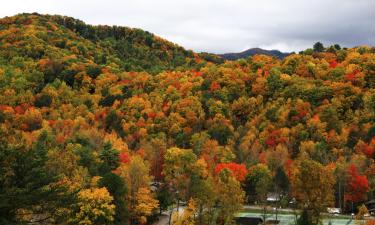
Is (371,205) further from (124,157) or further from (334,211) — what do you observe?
(124,157)

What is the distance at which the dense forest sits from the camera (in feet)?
144

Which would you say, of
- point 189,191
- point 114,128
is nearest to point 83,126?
point 114,128

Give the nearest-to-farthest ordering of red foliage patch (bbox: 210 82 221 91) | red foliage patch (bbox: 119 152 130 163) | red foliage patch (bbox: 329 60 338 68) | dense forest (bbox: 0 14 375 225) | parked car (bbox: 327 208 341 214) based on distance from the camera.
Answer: dense forest (bbox: 0 14 375 225) < parked car (bbox: 327 208 341 214) < red foliage patch (bbox: 119 152 130 163) < red foliage patch (bbox: 210 82 221 91) < red foliage patch (bbox: 329 60 338 68)

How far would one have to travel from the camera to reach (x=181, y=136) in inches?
4190

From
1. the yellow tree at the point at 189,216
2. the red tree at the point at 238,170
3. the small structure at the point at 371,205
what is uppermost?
the red tree at the point at 238,170

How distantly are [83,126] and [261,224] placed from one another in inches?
2414

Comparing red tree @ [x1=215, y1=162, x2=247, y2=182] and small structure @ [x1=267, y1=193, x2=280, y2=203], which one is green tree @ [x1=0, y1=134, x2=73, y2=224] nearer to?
red tree @ [x1=215, y1=162, x2=247, y2=182]

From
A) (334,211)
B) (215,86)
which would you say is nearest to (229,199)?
(334,211)

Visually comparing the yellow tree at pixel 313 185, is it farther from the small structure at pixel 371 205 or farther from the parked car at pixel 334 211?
the small structure at pixel 371 205

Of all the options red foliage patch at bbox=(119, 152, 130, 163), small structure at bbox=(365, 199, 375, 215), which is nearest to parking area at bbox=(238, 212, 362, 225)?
small structure at bbox=(365, 199, 375, 215)

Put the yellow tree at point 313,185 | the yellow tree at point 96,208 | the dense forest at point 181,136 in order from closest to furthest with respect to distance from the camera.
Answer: the yellow tree at point 313,185
the dense forest at point 181,136
the yellow tree at point 96,208

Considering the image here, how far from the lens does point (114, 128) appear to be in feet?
386

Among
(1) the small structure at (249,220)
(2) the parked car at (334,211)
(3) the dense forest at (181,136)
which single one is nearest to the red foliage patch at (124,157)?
(3) the dense forest at (181,136)

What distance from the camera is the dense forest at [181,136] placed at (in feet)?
144
